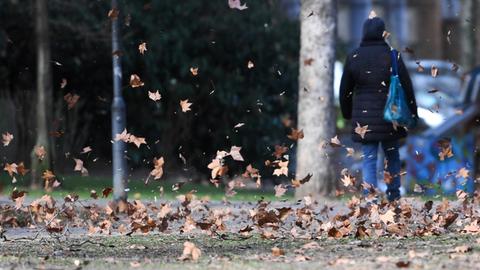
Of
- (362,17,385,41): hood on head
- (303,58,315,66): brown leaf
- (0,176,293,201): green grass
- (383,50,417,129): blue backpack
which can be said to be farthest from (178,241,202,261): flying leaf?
(303,58,315,66): brown leaf

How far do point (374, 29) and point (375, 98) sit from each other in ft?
2.00

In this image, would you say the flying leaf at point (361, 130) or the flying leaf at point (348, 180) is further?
the flying leaf at point (361, 130)

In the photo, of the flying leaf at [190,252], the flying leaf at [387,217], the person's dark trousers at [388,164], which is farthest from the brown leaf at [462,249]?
the person's dark trousers at [388,164]

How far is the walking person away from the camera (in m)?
12.2

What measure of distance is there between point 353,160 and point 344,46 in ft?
11.2

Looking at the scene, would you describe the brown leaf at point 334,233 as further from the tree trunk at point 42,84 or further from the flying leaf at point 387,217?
the tree trunk at point 42,84

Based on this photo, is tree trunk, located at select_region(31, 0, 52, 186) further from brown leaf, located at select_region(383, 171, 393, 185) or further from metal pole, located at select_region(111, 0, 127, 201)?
Answer: brown leaf, located at select_region(383, 171, 393, 185)

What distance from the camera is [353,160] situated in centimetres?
2183

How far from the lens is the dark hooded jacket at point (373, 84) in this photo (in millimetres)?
12203

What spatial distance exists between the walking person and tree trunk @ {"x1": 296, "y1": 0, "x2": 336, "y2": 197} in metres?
3.36

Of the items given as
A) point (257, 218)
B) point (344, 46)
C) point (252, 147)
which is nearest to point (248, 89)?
point (252, 147)

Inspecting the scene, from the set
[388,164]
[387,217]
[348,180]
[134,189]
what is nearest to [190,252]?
[387,217]

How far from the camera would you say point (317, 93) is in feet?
52.7

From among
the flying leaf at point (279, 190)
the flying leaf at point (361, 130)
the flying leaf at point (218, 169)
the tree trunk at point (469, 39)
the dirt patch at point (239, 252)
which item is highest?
the tree trunk at point (469, 39)
